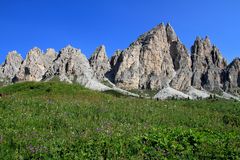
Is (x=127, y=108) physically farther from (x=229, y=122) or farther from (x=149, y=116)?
(x=229, y=122)

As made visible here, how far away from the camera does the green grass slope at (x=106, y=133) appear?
46.4ft

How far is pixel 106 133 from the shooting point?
55.8 ft

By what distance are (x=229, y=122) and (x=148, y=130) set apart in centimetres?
836

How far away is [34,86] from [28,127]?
25044 mm

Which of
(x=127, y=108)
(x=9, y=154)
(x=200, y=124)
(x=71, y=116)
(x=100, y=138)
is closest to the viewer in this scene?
(x=9, y=154)

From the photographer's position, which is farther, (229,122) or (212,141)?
(229,122)

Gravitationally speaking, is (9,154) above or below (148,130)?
below

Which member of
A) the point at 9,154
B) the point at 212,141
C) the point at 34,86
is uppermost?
the point at 34,86

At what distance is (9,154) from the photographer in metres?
13.5

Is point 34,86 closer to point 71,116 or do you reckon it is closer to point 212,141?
point 71,116

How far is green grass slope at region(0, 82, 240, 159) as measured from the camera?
14.1 meters

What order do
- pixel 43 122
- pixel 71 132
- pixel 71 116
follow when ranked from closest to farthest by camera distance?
pixel 71 132 → pixel 43 122 → pixel 71 116

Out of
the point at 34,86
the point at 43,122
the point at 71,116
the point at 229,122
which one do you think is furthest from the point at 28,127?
the point at 34,86

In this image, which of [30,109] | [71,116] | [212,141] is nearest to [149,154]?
[212,141]
